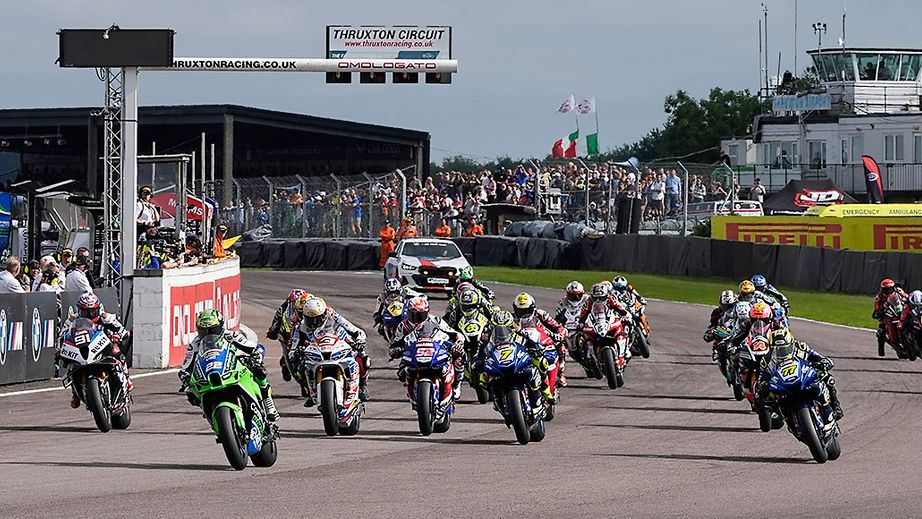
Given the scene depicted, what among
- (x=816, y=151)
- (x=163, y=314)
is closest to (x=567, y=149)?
(x=816, y=151)

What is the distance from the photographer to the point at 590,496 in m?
11.4

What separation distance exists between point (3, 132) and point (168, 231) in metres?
36.1

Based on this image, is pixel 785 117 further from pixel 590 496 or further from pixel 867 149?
pixel 590 496

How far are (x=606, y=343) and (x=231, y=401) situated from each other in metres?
8.79

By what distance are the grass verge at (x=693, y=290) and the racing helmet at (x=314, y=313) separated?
19.2 metres

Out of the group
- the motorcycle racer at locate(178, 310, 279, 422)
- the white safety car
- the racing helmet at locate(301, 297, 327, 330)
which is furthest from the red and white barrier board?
the white safety car

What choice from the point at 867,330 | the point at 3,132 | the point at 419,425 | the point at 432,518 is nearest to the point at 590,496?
the point at 432,518

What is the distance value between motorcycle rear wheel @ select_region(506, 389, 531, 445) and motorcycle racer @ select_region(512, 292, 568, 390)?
1101 mm

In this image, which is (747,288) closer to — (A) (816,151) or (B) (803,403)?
(B) (803,403)

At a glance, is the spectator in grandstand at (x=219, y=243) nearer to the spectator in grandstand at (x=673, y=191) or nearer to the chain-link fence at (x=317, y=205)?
the chain-link fence at (x=317, y=205)

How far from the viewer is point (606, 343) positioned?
20.5m

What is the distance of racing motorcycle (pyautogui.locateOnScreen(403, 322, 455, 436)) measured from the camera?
15336mm

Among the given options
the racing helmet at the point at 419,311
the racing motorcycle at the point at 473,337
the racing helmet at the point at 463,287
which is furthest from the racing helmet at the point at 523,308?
the racing helmet at the point at 463,287

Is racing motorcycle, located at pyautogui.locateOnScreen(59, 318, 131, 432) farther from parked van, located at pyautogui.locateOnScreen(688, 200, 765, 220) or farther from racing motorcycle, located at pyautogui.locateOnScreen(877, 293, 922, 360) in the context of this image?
parked van, located at pyautogui.locateOnScreen(688, 200, 765, 220)
